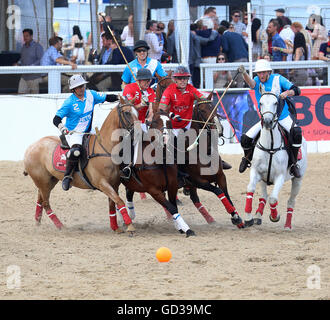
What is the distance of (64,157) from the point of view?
10.4 meters

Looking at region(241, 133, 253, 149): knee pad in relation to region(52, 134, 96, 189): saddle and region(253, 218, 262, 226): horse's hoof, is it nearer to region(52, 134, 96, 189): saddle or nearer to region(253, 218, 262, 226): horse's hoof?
region(253, 218, 262, 226): horse's hoof

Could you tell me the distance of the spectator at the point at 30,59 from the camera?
50.0ft

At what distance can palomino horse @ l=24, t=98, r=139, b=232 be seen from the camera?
31.4 feet

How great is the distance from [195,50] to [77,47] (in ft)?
8.97

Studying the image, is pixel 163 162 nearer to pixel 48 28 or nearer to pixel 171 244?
pixel 171 244

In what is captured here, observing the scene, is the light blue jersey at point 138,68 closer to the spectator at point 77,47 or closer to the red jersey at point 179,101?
the red jersey at point 179,101

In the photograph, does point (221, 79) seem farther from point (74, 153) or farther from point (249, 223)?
point (74, 153)

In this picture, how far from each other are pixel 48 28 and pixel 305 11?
5.62 meters

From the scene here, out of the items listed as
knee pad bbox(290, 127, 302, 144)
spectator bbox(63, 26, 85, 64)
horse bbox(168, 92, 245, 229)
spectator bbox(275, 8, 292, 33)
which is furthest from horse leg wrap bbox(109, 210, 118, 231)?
spectator bbox(275, 8, 292, 33)

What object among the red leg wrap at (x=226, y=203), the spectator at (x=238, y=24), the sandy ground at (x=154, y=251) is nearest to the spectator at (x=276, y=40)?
the spectator at (x=238, y=24)

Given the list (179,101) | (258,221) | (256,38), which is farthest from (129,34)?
(258,221)

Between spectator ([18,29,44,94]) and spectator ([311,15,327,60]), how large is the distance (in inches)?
230

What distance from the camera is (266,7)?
16109mm
